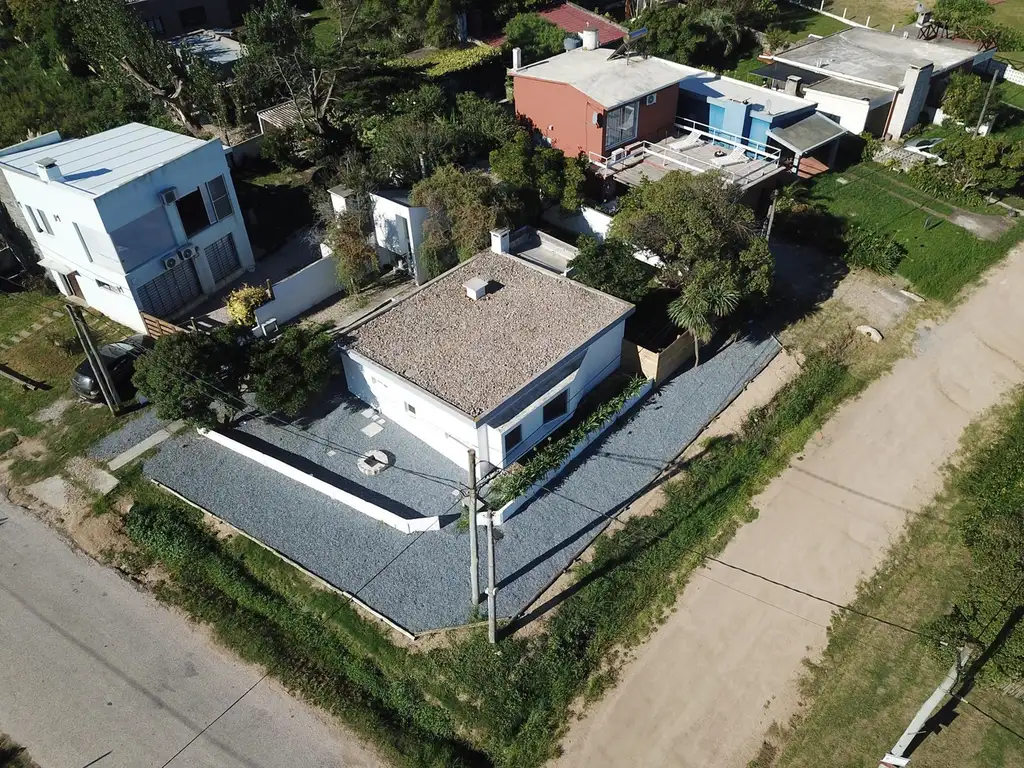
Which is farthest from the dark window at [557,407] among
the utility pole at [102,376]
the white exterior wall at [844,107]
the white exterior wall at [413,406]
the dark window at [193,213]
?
the white exterior wall at [844,107]

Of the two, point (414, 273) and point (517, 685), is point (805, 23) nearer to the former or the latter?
point (414, 273)

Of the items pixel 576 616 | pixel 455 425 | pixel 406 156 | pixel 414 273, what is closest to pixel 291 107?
pixel 406 156

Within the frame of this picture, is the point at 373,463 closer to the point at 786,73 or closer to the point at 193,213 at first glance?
the point at 193,213

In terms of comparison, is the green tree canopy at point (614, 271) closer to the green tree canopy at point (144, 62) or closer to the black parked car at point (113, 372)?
the black parked car at point (113, 372)

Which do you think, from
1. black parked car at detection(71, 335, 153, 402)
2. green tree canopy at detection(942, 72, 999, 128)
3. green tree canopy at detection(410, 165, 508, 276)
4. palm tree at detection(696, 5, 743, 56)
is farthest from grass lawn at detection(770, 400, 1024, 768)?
palm tree at detection(696, 5, 743, 56)

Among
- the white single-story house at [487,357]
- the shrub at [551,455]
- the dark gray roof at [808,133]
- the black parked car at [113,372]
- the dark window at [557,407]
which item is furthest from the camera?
the dark gray roof at [808,133]

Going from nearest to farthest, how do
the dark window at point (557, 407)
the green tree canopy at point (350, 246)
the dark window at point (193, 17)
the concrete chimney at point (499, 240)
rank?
1. the dark window at point (557, 407)
2. the concrete chimney at point (499, 240)
3. the green tree canopy at point (350, 246)
4. the dark window at point (193, 17)

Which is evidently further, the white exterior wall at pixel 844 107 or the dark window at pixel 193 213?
the white exterior wall at pixel 844 107
